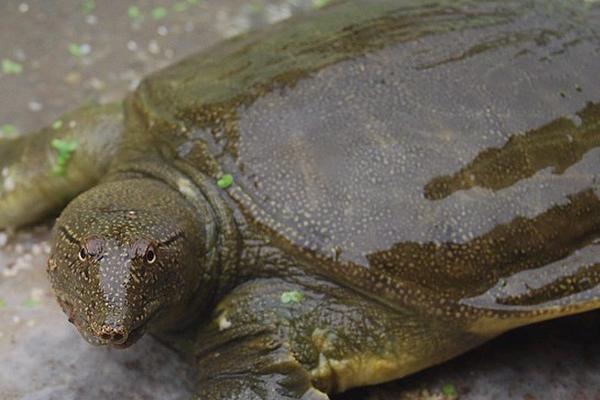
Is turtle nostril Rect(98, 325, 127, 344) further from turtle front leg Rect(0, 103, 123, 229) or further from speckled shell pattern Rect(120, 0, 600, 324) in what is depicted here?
turtle front leg Rect(0, 103, 123, 229)

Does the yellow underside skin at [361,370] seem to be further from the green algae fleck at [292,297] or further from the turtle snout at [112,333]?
the turtle snout at [112,333]

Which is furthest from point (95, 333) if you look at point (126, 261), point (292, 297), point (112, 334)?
point (292, 297)

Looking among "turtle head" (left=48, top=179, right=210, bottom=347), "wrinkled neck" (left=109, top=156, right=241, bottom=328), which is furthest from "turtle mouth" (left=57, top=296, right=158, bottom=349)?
"wrinkled neck" (left=109, top=156, right=241, bottom=328)

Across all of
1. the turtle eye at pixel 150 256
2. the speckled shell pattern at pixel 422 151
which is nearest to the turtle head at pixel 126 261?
the turtle eye at pixel 150 256


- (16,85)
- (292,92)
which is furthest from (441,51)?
(16,85)

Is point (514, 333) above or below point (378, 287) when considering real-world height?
below

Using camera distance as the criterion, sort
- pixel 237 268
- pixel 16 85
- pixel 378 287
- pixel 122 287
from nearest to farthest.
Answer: pixel 122 287 < pixel 378 287 < pixel 237 268 < pixel 16 85

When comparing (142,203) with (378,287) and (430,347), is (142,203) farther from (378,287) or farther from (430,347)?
(430,347)
